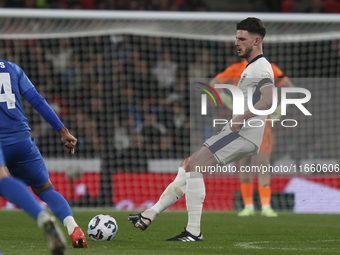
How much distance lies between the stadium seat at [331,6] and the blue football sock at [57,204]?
11.6 metres

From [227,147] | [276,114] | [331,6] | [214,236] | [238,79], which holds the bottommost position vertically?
[214,236]

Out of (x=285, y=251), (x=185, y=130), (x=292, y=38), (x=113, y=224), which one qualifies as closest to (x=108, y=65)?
(x=185, y=130)

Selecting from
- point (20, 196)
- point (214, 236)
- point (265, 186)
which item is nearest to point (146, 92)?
point (265, 186)

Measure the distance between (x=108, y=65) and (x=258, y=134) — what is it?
8156 millimetres

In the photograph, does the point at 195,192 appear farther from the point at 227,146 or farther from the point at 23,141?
the point at 23,141

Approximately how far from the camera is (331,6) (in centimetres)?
1485

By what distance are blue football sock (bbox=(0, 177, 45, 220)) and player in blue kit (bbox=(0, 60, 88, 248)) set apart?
3.46 ft

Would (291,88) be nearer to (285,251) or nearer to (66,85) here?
(285,251)

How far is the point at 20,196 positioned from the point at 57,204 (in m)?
1.35

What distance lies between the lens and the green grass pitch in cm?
468

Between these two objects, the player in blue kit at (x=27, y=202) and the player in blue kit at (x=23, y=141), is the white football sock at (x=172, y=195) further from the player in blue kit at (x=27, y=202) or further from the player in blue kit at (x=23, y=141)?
the player in blue kit at (x=27, y=202)

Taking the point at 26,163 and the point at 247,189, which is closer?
the point at 26,163

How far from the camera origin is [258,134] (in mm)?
5344

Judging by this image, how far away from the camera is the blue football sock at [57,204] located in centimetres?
481
